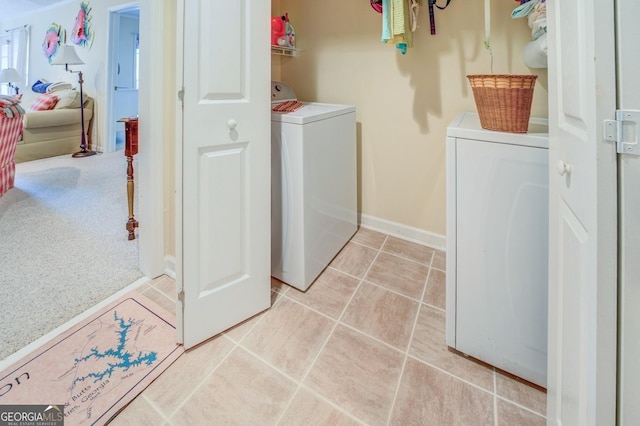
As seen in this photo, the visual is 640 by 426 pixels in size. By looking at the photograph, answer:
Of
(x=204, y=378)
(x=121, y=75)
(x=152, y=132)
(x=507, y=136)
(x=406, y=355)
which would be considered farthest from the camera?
(x=121, y=75)

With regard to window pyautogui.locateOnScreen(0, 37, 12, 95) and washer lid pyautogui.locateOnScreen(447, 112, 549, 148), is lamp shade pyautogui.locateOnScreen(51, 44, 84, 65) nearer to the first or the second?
window pyautogui.locateOnScreen(0, 37, 12, 95)

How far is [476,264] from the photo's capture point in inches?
46.0

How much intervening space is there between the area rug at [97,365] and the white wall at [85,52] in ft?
15.4

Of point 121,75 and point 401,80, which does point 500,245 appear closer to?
point 401,80

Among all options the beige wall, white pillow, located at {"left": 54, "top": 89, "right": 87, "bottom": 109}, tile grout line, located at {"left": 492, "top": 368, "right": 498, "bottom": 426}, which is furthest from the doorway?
tile grout line, located at {"left": 492, "top": 368, "right": 498, "bottom": 426}

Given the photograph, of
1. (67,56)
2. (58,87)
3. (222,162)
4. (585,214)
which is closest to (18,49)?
(58,87)

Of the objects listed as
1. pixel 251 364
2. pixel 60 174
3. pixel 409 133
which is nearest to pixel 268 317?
pixel 251 364

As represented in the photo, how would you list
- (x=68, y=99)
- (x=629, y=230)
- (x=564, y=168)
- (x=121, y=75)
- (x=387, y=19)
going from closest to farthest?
(x=629, y=230)
(x=564, y=168)
(x=387, y=19)
(x=68, y=99)
(x=121, y=75)

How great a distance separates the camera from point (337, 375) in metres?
1.20

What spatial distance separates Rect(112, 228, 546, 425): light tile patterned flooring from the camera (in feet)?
3.41

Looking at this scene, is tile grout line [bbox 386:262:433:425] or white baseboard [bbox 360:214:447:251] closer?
tile grout line [bbox 386:262:433:425]

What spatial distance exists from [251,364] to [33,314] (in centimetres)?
110

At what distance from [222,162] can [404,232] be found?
4.95 ft

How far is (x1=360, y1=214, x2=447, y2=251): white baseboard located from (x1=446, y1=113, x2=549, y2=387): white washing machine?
930 mm
